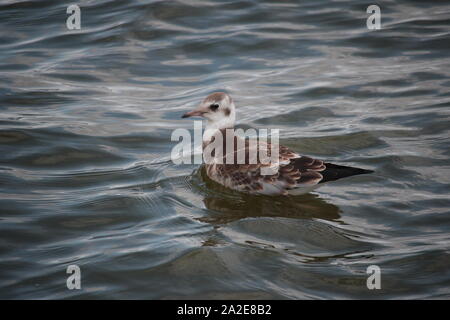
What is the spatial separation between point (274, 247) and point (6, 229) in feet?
9.79

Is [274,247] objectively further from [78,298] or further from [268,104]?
[268,104]

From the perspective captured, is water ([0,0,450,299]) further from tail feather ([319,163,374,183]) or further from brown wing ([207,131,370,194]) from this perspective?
tail feather ([319,163,374,183])

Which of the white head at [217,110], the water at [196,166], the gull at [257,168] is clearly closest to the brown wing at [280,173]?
the gull at [257,168]

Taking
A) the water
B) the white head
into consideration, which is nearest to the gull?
the white head

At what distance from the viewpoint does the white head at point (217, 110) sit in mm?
8102

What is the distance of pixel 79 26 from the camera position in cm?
1320

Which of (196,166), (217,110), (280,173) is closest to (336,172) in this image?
(280,173)

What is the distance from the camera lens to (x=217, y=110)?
8188 millimetres

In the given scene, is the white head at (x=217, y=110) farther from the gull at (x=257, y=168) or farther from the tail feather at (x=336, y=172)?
the tail feather at (x=336, y=172)

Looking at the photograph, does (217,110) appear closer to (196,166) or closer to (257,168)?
(196,166)

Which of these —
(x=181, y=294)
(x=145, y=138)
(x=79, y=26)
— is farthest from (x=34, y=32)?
(x=181, y=294)

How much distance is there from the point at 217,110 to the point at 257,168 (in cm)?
119

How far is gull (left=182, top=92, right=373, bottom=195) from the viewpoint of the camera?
23.1 ft

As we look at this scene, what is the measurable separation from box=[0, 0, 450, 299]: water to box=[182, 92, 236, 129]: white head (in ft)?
2.46
